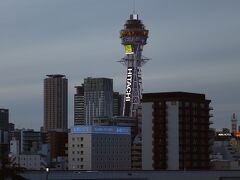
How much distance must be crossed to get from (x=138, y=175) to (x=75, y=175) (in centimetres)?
1608

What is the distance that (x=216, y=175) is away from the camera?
484 ft

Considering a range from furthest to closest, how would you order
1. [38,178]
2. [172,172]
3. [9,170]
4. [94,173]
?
1. [172,172]
2. [94,173]
3. [38,178]
4. [9,170]

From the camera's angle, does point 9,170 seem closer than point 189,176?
Yes

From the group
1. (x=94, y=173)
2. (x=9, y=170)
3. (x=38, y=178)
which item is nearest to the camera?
(x=9, y=170)

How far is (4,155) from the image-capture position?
237ft

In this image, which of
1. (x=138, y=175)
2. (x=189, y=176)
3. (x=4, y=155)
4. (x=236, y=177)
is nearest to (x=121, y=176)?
(x=138, y=175)

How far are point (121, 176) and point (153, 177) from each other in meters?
7.65

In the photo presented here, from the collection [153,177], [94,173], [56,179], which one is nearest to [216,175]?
[153,177]

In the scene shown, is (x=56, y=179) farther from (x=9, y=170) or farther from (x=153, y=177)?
(x=9, y=170)

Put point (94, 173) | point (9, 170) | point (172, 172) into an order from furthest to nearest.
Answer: point (172, 172), point (94, 173), point (9, 170)

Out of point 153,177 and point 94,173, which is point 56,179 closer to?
point 94,173

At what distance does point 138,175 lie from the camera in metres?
142

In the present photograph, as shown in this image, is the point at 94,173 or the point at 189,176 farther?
the point at 189,176

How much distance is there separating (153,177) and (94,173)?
14.3 m
